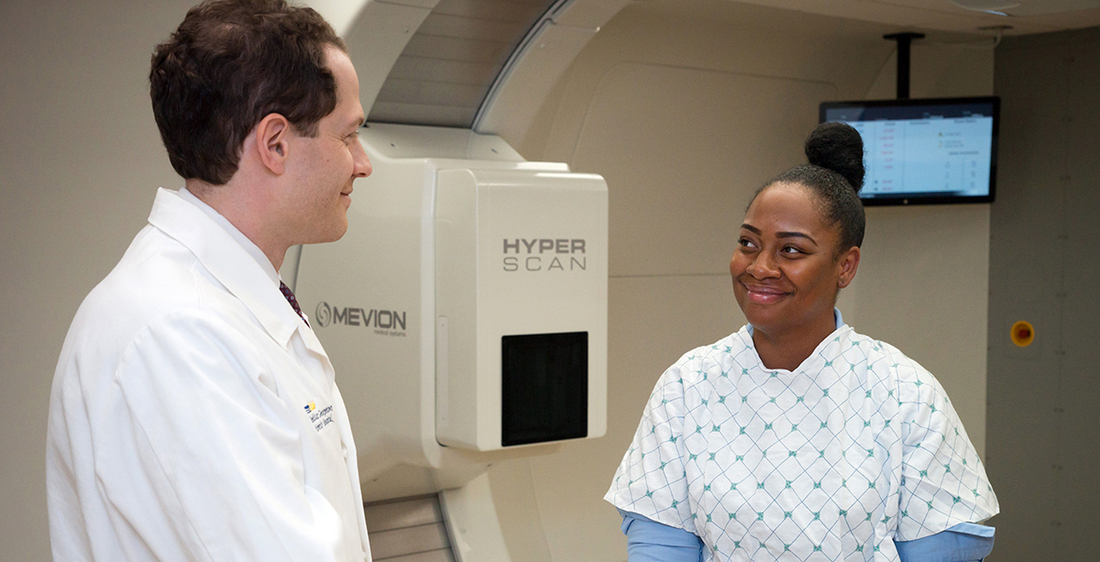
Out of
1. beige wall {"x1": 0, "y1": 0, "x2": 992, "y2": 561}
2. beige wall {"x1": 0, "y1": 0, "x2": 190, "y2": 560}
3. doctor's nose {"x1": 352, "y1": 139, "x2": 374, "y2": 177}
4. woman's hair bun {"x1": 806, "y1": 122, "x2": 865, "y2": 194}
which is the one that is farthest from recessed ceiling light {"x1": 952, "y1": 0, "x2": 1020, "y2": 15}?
beige wall {"x1": 0, "y1": 0, "x2": 190, "y2": 560}

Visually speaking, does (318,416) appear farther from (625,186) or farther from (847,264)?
(625,186)

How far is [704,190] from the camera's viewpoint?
161 inches

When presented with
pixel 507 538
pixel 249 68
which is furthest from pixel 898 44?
pixel 249 68

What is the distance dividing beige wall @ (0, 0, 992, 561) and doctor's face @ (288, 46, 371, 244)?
1.38 m

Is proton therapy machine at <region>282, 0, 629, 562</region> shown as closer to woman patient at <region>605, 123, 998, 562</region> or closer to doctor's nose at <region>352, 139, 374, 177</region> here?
woman patient at <region>605, 123, 998, 562</region>

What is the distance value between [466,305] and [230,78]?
4.23 feet

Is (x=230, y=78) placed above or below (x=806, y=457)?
above

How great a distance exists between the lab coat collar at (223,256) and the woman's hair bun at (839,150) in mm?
997

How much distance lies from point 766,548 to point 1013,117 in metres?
3.30

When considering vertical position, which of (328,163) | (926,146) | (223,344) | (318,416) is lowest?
(318,416)

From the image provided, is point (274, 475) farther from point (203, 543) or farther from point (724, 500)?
point (724, 500)

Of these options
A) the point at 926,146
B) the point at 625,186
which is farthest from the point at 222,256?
the point at 926,146

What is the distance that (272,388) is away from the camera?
3.56ft

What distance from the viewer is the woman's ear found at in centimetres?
164
